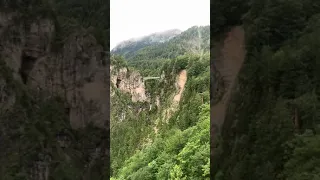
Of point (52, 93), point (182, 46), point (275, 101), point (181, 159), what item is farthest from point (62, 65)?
point (182, 46)

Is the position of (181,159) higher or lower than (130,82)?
lower

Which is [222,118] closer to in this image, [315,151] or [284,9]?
[284,9]

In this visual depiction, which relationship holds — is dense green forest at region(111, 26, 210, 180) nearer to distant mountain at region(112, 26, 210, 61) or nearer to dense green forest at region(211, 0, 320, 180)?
distant mountain at region(112, 26, 210, 61)

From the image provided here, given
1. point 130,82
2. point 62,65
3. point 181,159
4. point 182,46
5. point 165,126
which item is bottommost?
point 165,126

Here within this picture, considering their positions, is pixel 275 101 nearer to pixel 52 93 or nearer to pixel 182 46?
pixel 52 93

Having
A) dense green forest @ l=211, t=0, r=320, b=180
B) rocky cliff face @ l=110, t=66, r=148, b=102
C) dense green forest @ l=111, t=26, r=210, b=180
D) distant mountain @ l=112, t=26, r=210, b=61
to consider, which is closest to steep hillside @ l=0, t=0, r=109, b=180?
dense green forest @ l=211, t=0, r=320, b=180

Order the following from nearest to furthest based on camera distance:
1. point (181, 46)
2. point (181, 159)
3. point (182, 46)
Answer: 1. point (181, 159)
2. point (182, 46)
3. point (181, 46)

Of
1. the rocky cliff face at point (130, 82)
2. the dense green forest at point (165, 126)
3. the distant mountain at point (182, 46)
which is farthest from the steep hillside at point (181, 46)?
the rocky cliff face at point (130, 82)
